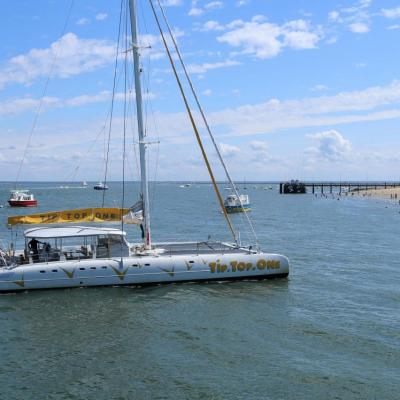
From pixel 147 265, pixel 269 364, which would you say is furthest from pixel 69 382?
pixel 147 265

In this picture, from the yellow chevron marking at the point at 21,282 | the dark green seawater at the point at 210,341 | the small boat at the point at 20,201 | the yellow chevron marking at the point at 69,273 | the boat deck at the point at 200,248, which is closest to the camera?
the dark green seawater at the point at 210,341

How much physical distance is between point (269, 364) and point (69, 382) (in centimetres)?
602

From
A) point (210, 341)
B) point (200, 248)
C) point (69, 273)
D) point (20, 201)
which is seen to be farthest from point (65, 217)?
point (20, 201)

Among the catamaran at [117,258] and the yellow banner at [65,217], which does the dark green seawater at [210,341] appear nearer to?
the catamaran at [117,258]

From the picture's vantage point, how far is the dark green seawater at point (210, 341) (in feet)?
46.8

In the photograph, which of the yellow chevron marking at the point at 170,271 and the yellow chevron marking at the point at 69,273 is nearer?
the yellow chevron marking at the point at 69,273

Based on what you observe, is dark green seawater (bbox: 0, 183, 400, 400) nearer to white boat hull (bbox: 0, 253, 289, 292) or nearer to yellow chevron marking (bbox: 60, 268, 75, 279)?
white boat hull (bbox: 0, 253, 289, 292)

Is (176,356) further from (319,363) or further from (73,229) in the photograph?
(73,229)

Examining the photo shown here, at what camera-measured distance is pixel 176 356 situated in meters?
16.4

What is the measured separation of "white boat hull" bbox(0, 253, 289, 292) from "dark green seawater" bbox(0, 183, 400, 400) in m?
0.48

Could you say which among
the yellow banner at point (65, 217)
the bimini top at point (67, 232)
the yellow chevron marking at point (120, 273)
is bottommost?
the yellow chevron marking at point (120, 273)

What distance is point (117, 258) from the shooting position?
2486 cm

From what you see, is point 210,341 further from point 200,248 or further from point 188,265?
point 200,248

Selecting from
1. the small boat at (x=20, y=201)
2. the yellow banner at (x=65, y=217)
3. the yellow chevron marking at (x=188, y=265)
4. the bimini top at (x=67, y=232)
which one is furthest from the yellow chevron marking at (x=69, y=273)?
the small boat at (x=20, y=201)
